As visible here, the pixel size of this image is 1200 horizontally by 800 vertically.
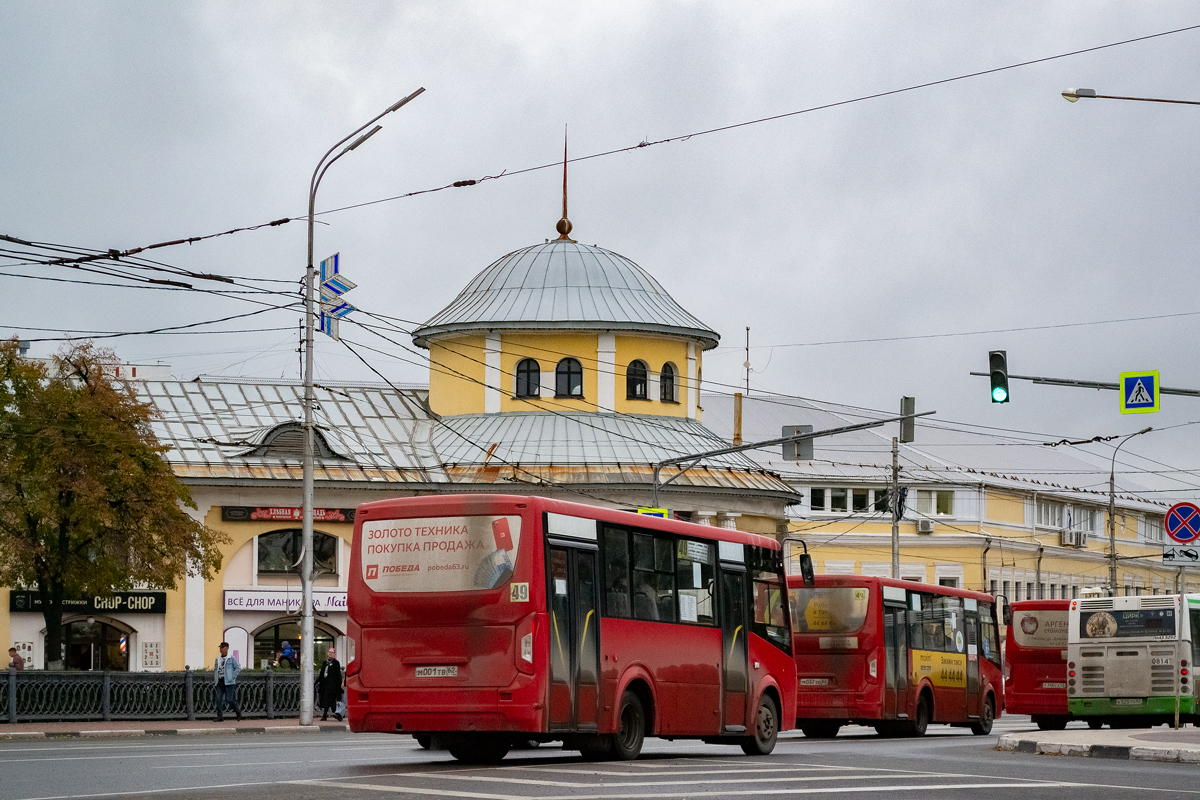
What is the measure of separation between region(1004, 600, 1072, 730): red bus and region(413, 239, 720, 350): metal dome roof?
62.8 feet

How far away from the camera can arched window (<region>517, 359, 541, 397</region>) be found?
5294cm

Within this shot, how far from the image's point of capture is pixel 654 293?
55.1m

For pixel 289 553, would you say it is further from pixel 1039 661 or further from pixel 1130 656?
pixel 1130 656

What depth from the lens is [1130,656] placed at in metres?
31.2

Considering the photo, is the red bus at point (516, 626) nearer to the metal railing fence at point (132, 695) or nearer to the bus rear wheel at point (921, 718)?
the bus rear wheel at point (921, 718)

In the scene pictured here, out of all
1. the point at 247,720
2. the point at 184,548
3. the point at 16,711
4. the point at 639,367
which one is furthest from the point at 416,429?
the point at 16,711

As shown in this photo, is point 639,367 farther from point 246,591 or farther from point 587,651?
point 587,651

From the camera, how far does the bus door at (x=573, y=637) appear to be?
18094mm

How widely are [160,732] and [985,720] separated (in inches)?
613

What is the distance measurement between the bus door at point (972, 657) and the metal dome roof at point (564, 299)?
20714 mm

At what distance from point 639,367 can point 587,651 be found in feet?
114

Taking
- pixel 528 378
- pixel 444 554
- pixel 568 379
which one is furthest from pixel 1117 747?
pixel 528 378

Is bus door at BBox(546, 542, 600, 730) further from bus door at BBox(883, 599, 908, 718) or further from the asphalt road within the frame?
bus door at BBox(883, 599, 908, 718)

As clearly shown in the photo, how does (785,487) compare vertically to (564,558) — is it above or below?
above
